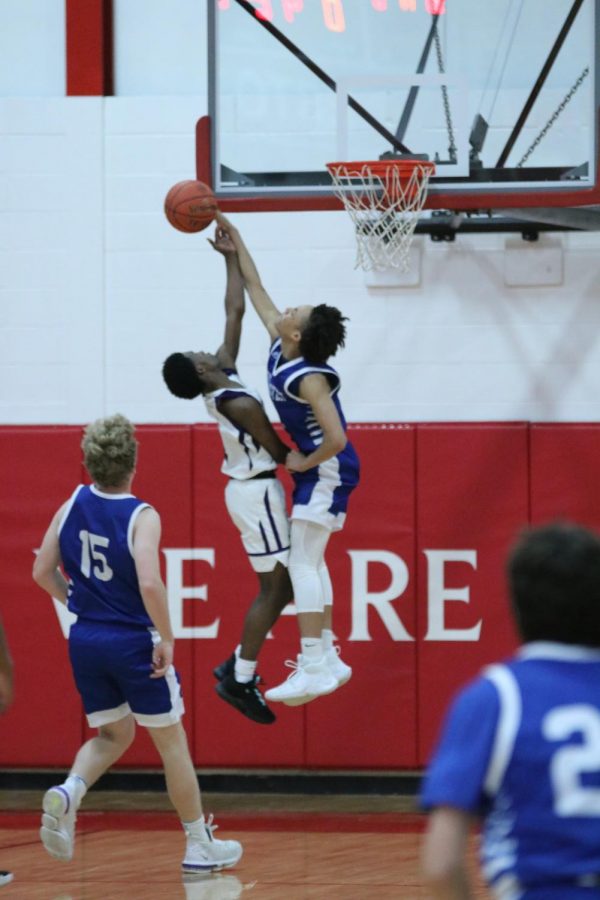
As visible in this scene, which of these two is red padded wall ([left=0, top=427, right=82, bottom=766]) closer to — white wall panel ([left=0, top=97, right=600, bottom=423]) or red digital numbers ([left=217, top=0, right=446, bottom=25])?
white wall panel ([left=0, top=97, right=600, bottom=423])

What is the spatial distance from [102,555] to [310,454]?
104cm

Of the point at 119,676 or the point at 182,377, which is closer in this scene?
the point at 119,676

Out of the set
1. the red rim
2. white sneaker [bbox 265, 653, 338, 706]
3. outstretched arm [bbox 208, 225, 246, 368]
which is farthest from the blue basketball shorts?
the red rim

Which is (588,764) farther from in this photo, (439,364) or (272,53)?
(439,364)

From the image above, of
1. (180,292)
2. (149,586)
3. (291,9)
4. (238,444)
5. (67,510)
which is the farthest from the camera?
(180,292)

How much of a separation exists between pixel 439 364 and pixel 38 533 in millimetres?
2633

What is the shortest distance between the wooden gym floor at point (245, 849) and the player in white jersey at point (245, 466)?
0.73 meters

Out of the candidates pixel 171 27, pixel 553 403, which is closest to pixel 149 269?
pixel 171 27

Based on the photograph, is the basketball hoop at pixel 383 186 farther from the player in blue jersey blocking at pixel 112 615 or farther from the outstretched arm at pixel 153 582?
the outstretched arm at pixel 153 582

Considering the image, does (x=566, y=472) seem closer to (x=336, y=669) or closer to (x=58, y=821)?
(x=336, y=669)

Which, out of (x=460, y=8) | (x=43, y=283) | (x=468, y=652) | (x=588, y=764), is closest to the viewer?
(x=588, y=764)

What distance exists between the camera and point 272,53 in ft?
23.9

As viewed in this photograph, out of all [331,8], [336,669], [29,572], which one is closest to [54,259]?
[29,572]

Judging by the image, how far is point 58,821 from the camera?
5605 mm
